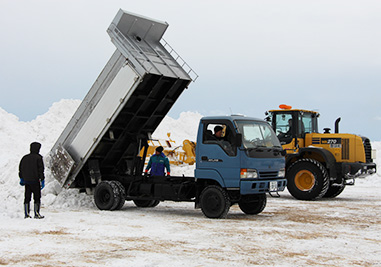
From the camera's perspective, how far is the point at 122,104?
12.3 meters

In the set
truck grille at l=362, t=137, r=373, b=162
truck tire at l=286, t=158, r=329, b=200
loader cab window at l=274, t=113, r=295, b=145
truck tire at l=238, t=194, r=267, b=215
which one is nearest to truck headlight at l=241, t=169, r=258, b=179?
truck tire at l=238, t=194, r=267, b=215

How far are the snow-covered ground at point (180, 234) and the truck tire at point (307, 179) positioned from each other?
0.43 meters

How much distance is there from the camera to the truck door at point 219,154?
11.4 meters

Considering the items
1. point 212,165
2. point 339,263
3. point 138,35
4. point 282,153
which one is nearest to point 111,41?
point 138,35

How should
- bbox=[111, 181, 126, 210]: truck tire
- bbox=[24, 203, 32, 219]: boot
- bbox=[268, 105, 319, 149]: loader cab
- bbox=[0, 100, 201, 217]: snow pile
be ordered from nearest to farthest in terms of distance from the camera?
bbox=[24, 203, 32, 219]: boot
bbox=[111, 181, 126, 210]: truck tire
bbox=[0, 100, 201, 217]: snow pile
bbox=[268, 105, 319, 149]: loader cab

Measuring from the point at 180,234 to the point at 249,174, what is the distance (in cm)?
250

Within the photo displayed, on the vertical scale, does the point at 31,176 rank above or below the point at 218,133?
below

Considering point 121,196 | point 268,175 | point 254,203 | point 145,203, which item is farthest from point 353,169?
point 121,196

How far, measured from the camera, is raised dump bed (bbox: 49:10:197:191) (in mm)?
12414

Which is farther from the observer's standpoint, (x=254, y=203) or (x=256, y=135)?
(x=254, y=203)

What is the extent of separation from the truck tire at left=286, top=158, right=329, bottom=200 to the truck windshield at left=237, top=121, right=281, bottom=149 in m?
4.66

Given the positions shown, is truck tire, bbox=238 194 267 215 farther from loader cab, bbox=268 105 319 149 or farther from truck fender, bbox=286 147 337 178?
loader cab, bbox=268 105 319 149

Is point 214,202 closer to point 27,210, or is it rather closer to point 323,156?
point 27,210

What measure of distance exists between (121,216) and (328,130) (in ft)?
29.4
